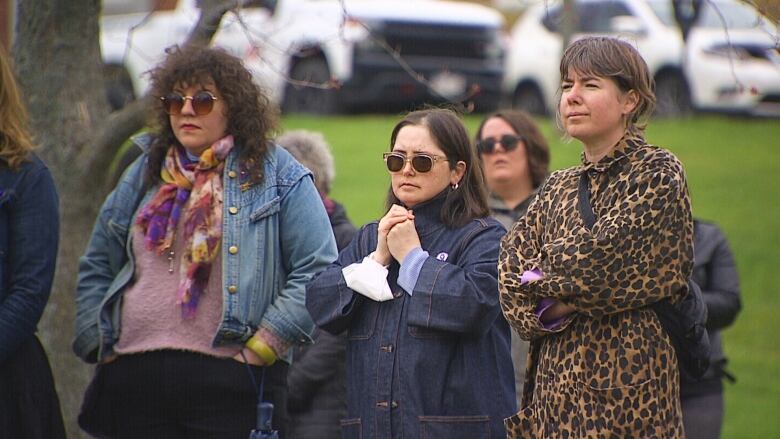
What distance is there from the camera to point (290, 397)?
18.0ft

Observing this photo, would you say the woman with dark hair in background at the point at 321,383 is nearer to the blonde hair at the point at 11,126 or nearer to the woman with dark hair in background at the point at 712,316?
the blonde hair at the point at 11,126

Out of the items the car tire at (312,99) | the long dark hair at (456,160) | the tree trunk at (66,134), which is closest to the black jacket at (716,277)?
the long dark hair at (456,160)

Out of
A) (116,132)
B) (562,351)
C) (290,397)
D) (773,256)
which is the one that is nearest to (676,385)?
(562,351)

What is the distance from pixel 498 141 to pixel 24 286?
2463mm

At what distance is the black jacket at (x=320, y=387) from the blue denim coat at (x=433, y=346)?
118 centimetres

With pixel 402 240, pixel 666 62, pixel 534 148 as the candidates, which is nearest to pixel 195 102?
pixel 402 240

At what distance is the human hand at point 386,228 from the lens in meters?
4.21

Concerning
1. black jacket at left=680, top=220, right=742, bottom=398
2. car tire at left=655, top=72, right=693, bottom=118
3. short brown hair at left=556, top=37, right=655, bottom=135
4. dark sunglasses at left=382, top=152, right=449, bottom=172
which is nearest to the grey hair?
dark sunglasses at left=382, top=152, right=449, bottom=172

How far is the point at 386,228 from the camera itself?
13.8 feet

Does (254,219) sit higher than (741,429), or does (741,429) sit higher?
(254,219)

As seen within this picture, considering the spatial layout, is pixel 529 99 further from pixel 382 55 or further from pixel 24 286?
pixel 24 286

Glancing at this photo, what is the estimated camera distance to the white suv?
49.3ft

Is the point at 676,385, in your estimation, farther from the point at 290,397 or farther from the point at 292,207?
the point at 290,397

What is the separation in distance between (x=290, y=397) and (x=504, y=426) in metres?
1.63
